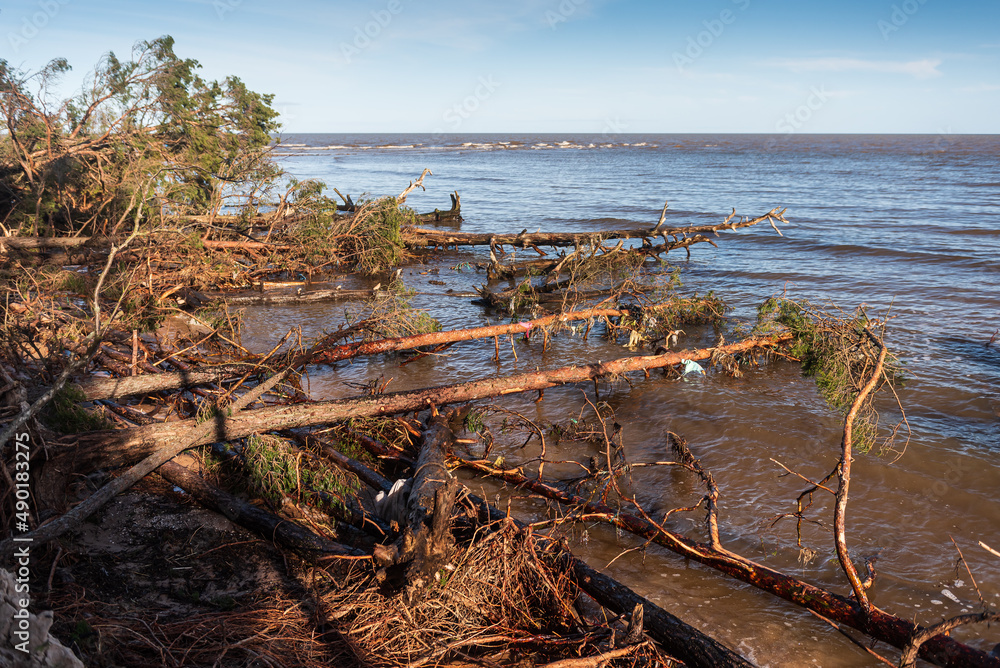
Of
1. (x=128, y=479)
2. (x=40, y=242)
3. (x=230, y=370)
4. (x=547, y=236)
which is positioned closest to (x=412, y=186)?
(x=547, y=236)

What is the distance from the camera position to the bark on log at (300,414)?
13.4 feet

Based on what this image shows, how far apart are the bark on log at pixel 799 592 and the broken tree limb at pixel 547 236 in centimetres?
809

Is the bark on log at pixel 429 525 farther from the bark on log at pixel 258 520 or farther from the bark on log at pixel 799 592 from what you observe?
the bark on log at pixel 799 592

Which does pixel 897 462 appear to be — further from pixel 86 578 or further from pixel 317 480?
pixel 86 578

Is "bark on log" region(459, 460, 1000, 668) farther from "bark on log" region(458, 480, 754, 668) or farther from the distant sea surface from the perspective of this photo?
the distant sea surface

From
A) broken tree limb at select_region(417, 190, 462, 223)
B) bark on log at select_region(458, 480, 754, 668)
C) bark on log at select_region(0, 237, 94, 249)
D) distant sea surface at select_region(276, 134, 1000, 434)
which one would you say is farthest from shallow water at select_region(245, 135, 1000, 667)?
broken tree limb at select_region(417, 190, 462, 223)

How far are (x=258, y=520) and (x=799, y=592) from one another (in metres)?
3.68

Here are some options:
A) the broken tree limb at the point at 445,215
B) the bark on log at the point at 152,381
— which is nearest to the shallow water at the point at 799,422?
the bark on log at the point at 152,381

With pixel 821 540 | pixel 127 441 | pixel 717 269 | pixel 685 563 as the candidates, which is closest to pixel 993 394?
pixel 821 540

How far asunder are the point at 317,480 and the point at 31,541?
1.81 meters

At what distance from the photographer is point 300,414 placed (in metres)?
4.87

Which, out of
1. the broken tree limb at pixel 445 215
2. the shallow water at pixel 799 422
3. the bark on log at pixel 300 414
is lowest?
the shallow water at pixel 799 422

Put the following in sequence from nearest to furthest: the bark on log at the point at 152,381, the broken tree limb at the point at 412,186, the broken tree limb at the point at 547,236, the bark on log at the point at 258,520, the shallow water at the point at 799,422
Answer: the bark on log at the point at 258,520
the shallow water at the point at 799,422
the bark on log at the point at 152,381
the broken tree limb at the point at 412,186
the broken tree limb at the point at 547,236

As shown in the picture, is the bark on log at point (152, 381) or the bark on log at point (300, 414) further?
the bark on log at point (152, 381)
